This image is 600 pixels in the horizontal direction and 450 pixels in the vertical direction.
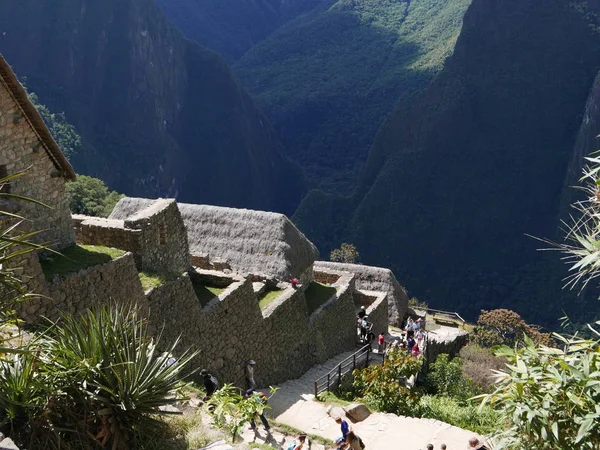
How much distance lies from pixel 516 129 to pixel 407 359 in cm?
7729

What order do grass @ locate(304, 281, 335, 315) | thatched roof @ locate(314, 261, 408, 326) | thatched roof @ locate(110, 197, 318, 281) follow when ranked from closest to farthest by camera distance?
grass @ locate(304, 281, 335, 315) → thatched roof @ locate(110, 197, 318, 281) → thatched roof @ locate(314, 261, 408, 326)

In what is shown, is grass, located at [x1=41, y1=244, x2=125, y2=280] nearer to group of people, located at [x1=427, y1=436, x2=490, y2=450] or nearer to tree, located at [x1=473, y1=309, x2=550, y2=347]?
group of people, located at [x1=427, y1=436, x2=490, y2=450]

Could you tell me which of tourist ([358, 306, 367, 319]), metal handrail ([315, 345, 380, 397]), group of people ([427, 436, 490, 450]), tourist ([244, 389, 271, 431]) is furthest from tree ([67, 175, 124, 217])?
group of people ([427, 436, 490, 450])

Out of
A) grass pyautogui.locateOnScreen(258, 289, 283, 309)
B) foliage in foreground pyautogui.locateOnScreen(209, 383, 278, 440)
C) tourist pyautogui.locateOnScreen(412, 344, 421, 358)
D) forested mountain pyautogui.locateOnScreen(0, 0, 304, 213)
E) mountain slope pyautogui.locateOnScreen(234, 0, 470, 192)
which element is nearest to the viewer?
foliage in foreground pyautogui.locateOnScreen(209, 383, 278, 440)

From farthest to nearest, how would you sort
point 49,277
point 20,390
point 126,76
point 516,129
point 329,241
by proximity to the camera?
point 126,76 < point 516,129 < point 329,241 < point 49,277 < point 20,390

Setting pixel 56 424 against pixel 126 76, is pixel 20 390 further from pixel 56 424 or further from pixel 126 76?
pixel 126 76

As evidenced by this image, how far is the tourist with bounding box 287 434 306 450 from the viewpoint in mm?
7312

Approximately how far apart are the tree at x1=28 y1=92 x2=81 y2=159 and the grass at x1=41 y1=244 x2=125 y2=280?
59227 millimetres

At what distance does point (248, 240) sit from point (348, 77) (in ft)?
332

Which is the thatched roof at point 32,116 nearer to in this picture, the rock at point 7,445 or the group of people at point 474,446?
the rock at point 7,445

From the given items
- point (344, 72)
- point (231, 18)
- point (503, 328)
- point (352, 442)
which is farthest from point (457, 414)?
point (231, 18)

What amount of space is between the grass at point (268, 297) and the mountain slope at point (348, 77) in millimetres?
85610

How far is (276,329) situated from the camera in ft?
41.9

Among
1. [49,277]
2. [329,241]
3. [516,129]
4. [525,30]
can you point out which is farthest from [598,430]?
[525,30]
